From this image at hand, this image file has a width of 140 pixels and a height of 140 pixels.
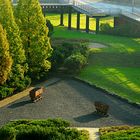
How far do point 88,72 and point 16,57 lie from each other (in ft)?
33.3

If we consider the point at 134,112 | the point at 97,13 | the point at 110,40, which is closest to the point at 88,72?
the point at 134,112

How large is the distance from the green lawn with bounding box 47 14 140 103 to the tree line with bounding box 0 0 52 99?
5.54 metres

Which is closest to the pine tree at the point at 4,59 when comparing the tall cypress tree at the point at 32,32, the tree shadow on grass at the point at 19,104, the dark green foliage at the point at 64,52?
the tree shadow on grass at the point at 19,104

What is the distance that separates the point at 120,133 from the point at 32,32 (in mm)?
17858

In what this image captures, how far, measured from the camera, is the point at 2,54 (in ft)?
121

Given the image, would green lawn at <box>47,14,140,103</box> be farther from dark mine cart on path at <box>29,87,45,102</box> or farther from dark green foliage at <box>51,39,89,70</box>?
dark mine cart on path at <box>29,87,45,102</box>

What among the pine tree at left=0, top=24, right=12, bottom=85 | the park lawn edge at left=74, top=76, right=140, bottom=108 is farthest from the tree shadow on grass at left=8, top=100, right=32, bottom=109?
the park lawn edge at left=74, top=76, right=140, bottom=108

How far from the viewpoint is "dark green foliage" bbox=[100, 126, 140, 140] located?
26931mm

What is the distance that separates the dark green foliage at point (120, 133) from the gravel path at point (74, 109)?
7.33 feet

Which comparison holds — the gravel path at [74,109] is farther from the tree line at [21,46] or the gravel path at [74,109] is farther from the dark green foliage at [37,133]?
the dark green foliage at [37,133]

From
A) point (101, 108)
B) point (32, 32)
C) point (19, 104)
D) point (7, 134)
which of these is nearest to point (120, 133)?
point (101, 108)

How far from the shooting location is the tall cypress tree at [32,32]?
138 feet

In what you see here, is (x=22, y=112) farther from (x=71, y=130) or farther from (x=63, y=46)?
(x=63, y=46)

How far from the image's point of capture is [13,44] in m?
39.4
